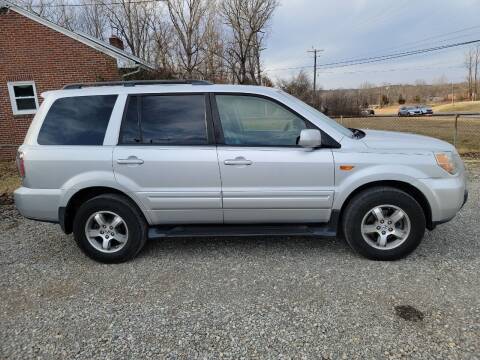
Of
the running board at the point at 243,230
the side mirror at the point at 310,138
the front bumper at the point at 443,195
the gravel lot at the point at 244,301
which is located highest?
the side mirror at the point at 310,138

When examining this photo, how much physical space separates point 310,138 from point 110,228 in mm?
2174

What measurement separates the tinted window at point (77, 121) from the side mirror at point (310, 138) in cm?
188

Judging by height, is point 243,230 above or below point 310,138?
below

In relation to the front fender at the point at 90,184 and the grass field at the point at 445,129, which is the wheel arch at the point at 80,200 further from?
the grass field at the point at 445,129

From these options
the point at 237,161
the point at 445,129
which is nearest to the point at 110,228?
the point at 237,161

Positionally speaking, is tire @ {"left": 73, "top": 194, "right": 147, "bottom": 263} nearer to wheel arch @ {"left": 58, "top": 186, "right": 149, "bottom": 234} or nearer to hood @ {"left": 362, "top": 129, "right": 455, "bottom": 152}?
wheel arch @ {"left": 58, "top": 186, "right": 149, "bottom": 234}

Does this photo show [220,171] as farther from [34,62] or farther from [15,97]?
[15,97]

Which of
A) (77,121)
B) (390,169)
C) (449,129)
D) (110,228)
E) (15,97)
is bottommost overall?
(110,228)

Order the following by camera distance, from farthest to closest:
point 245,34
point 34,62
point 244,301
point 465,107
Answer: point 465,107
point 245,34
point 34,62
point 244,301

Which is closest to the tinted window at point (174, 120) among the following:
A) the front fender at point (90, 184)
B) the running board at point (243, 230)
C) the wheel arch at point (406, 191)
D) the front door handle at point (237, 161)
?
the front door handle at point (237, 161)

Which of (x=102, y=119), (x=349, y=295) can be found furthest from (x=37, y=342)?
(x=349, y=295)

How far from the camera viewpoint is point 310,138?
10.6 feet

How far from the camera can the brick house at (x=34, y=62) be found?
36.9 feet

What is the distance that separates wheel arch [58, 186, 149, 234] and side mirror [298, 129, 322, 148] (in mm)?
1718
